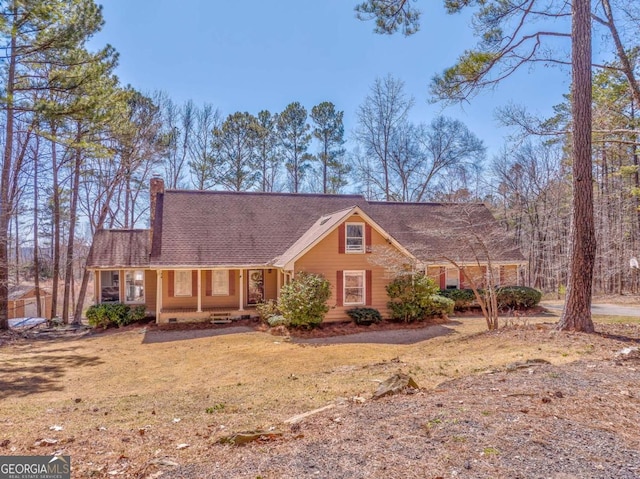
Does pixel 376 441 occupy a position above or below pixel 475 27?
below

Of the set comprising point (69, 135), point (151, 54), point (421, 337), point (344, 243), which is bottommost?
point (421, 337)

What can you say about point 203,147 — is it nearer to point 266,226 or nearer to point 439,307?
point 266,226

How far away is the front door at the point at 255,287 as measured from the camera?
18328mm

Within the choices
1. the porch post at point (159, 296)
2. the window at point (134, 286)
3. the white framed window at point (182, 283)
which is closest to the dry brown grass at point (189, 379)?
the porch post at point (159, 296)

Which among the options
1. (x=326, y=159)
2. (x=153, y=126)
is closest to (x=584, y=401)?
(x=153, y=126)

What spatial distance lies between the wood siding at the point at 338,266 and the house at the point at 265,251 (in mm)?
40

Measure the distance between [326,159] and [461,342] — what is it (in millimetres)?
21328

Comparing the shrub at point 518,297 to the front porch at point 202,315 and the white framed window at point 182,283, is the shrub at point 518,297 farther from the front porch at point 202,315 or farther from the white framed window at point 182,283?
the white framed window at point 182,283

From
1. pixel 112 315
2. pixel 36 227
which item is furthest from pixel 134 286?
pixel 36 227

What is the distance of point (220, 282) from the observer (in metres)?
18.0

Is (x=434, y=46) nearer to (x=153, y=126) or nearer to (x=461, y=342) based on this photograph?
(x=461, y=342)

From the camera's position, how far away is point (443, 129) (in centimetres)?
3016

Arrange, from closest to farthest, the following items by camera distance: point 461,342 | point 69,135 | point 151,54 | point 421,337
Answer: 1. point 461,342
2. point 421,337
3. point 69,135
4. point 151,54

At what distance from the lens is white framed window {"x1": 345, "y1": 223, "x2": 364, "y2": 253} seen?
15594mm
